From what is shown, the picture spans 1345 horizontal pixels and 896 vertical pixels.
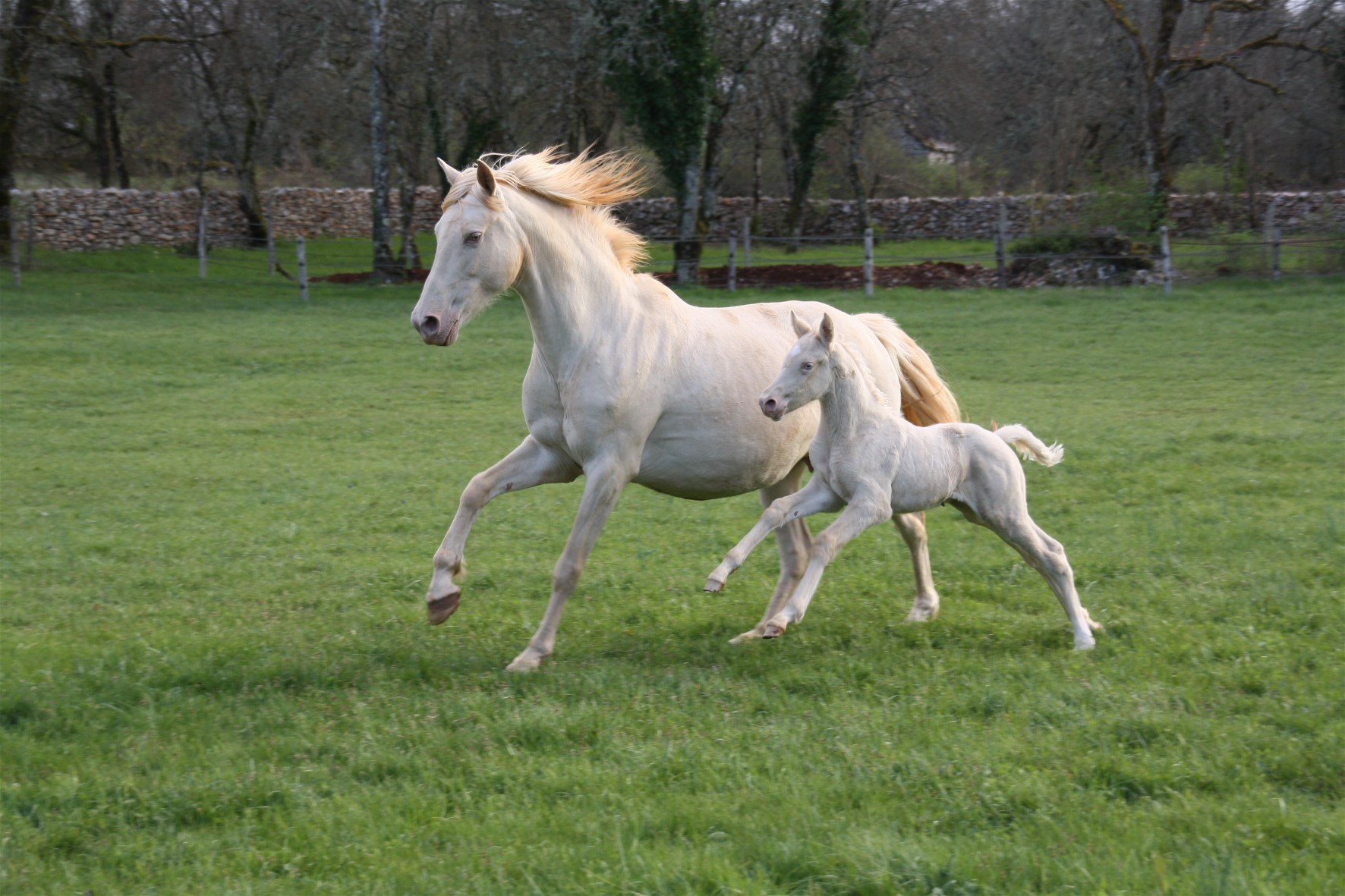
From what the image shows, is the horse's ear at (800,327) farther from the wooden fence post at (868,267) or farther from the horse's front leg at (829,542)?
the wooden fence post at (868,267)

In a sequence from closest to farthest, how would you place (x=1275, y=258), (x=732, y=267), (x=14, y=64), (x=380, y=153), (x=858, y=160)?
(x=1275, y=258) < (x=732, y=267) < (x=14, y=64) < (x=380, y=153) < (x=858, y=160)

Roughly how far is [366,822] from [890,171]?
41078 millimetres

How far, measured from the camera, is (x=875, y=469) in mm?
5629

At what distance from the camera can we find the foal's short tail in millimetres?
6160

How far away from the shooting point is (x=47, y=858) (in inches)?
155

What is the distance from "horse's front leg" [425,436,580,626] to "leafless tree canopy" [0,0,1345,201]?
71.2 feet

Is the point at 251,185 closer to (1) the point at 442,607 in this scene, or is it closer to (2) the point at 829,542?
(1) the point at 442,607

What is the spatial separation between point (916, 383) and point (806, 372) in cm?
172

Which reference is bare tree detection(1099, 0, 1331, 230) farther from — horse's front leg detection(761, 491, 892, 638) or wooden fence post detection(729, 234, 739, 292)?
horse's front leg detection(761, 491, 892, 638)

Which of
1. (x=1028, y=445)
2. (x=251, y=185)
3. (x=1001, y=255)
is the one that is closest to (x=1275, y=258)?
(x=1001, y=255)

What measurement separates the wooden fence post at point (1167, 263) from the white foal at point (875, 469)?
18485mm

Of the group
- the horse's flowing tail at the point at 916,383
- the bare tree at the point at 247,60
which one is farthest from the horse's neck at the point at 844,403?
the bare tree at the point at 247,60

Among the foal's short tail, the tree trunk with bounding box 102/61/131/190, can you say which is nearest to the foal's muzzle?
the foal's short tail

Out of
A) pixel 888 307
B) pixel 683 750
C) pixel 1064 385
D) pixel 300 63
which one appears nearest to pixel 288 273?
pixel 300 63
